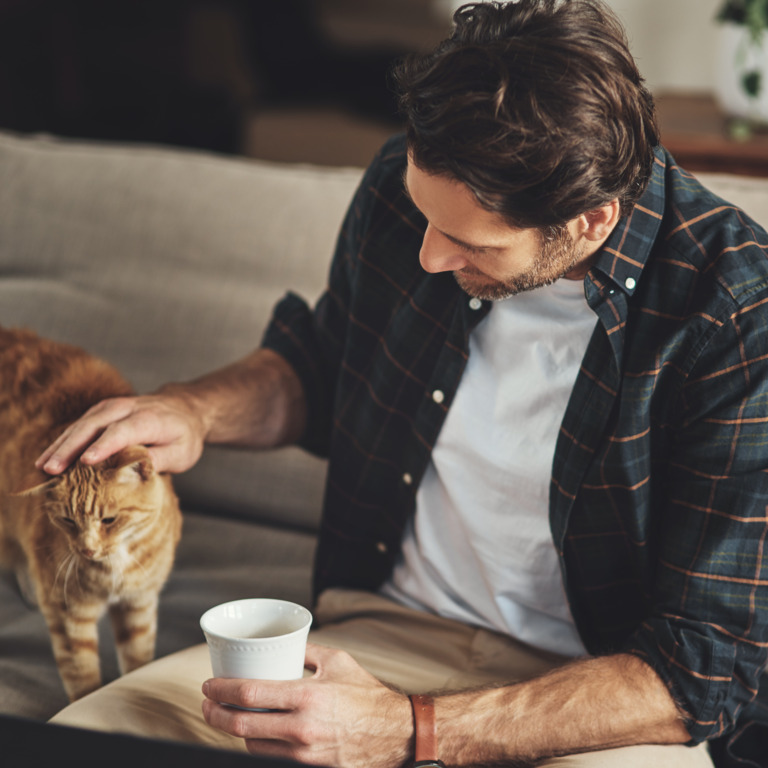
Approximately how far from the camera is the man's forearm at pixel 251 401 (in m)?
1.18

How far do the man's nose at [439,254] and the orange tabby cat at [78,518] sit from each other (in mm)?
389

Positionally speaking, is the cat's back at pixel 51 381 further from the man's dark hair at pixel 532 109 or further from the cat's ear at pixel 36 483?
the man's dark hair at pixel 532 109

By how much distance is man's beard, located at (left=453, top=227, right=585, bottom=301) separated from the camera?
0.94 m

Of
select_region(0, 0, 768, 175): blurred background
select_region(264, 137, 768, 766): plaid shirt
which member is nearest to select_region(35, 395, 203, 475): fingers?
select_region(264, 137, 768, 766): plaid shirt

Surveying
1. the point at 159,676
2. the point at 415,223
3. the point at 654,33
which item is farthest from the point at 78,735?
the point at 654,33

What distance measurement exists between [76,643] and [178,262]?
0.75m

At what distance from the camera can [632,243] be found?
0.97 metres

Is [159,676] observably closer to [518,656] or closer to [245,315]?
[518,656]

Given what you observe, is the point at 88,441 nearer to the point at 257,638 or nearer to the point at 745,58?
the point at 257,638

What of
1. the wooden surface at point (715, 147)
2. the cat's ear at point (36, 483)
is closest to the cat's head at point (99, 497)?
the cat's ear at point (36, 483)

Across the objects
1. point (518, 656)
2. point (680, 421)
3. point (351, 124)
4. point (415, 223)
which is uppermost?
point (351, 124)

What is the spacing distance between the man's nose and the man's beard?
26 mm

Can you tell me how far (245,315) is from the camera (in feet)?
5.00

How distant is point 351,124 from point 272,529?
7.15ft
